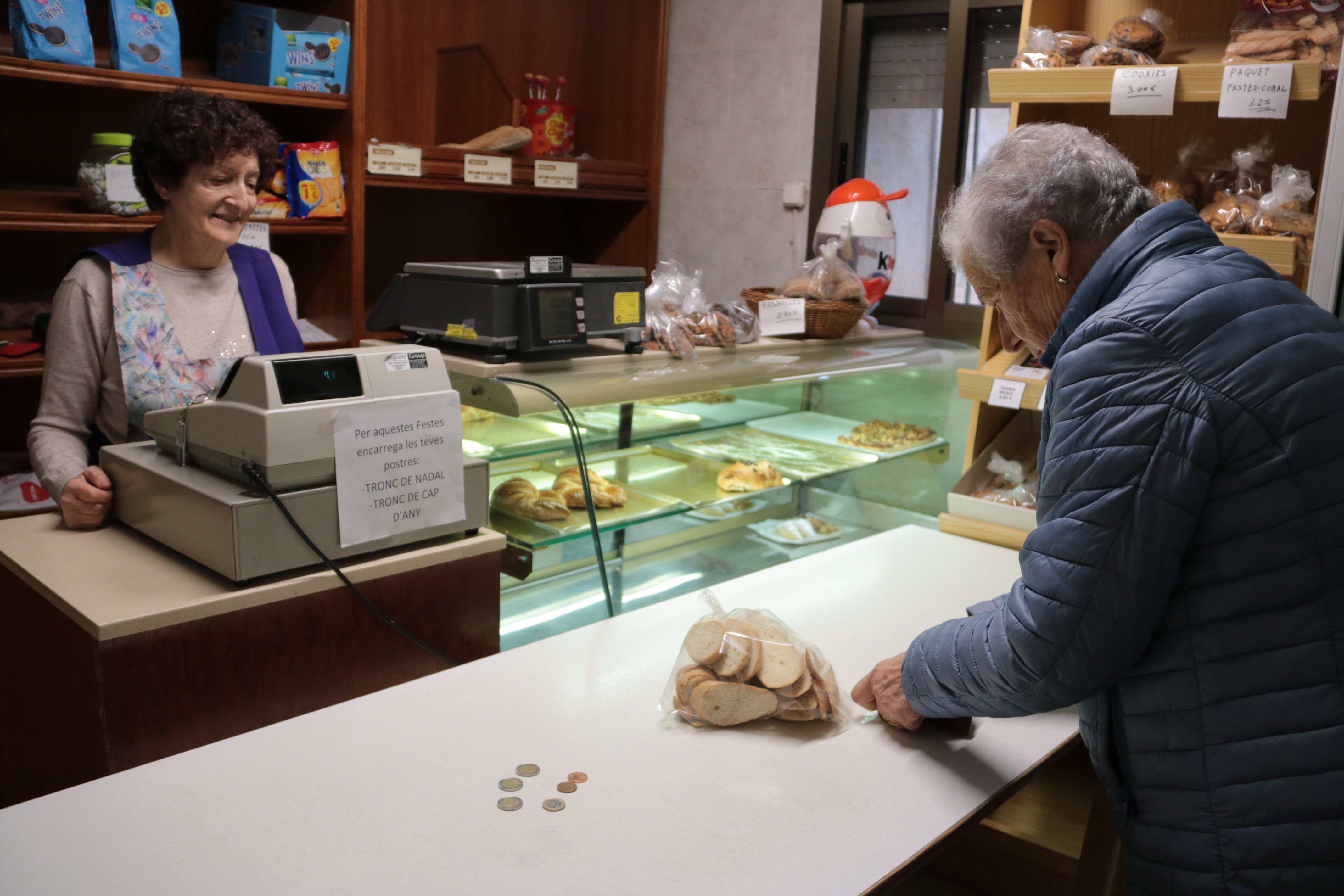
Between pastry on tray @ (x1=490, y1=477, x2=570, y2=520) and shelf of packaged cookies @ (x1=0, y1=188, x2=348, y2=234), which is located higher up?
shelf of packaged cookies @ (x1=0, y1=188, x2=348, y2=234)

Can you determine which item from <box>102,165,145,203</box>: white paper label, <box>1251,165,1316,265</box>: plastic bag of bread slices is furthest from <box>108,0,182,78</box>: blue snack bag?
<box>1251,165,1316,265</box>: plastic bag of bread slices

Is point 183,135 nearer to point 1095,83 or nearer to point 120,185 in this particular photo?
point 120,185

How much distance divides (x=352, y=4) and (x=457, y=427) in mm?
2201

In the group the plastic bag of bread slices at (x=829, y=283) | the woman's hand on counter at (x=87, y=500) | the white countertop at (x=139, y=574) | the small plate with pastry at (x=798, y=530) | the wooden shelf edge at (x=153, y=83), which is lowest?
the small plate with pastry at (x=798, y=530)

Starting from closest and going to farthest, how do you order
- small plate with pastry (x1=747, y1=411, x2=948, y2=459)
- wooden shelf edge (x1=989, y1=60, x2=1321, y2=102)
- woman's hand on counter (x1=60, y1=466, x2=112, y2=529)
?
woman's hand on counter (x1=60, y1=466, x2=112, y2=529), wooden shelf edge (x1=989, y1=60, x2=1321, y2=102), small plate with pastry (x1=747, y1=411, x2=948, y2=459)

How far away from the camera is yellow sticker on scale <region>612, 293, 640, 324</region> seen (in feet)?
7.63

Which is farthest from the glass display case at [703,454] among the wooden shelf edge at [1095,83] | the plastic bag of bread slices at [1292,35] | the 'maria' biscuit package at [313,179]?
the 'maria' biscuit package at [313,179]

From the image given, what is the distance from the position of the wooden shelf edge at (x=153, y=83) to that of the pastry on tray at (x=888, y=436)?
6.03 feet

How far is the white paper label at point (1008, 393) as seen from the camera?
7.04 feet

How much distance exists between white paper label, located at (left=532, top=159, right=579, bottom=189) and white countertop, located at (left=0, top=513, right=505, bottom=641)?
238 centimetres

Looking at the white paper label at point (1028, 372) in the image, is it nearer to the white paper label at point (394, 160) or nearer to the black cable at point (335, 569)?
the black cable at point (335, 569)

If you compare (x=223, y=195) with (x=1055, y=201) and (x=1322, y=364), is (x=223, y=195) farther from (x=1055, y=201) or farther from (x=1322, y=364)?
(x=1322, y=364)

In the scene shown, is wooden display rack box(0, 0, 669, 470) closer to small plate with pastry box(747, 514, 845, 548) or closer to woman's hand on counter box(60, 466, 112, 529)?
woman's hand on counter box(60, 466, 112, 529)

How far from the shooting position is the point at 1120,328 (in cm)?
102
